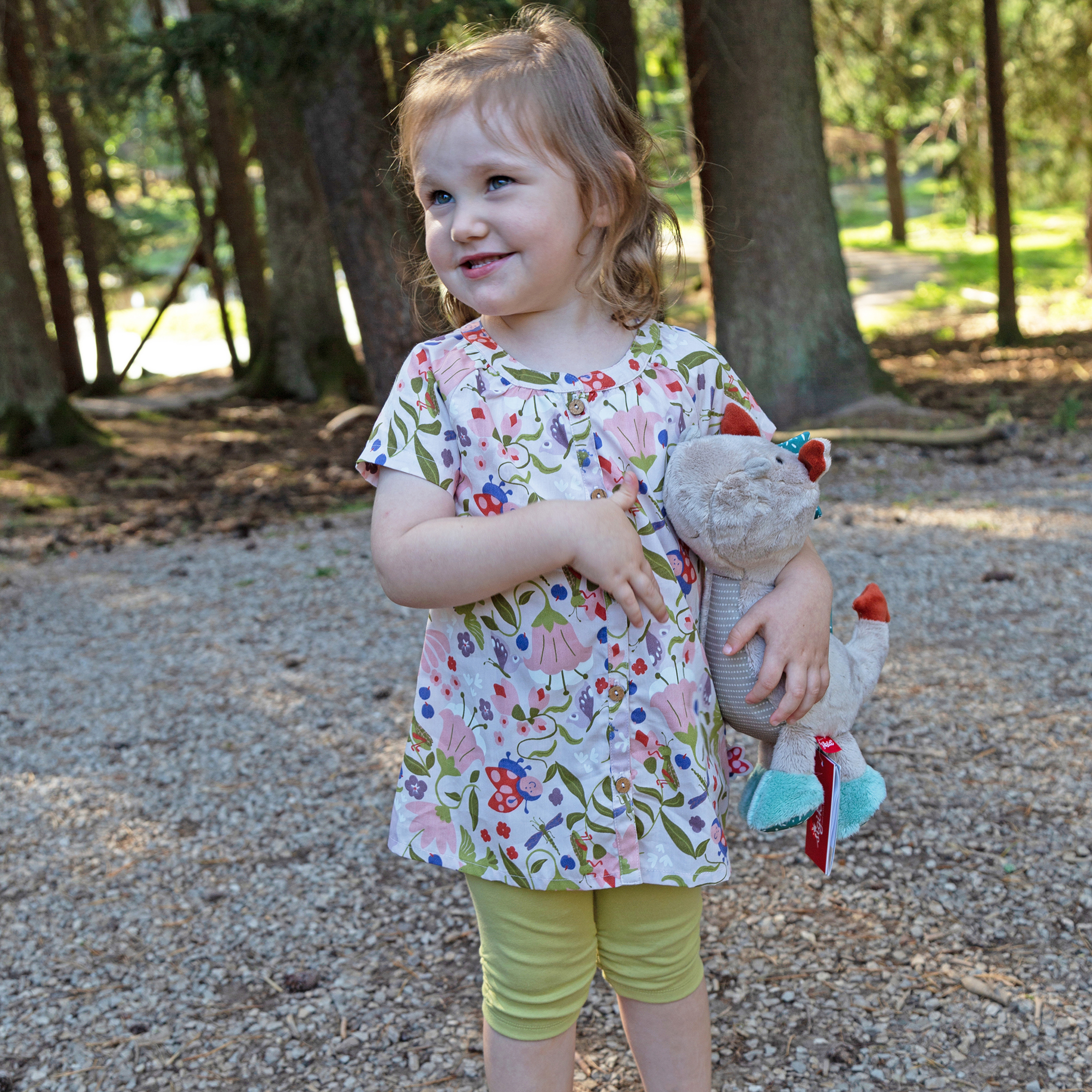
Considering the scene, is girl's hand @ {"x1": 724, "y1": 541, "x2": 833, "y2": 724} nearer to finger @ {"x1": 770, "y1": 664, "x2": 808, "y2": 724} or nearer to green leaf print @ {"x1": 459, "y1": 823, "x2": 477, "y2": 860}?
finger @ {"x1": 770, "y1": 664, "x2": 808, "y2": 724}

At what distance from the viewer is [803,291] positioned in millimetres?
7262

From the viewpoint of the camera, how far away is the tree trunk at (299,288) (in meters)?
11.0

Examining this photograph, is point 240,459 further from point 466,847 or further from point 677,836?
point 677,836

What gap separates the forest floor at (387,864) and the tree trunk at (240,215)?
7.77 m

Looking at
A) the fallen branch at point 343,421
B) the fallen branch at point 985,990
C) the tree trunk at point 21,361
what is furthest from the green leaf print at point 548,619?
the tree trunk at point 21,361

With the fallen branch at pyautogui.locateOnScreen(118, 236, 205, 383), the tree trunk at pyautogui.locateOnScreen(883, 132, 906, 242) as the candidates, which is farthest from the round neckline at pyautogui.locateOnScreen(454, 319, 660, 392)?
the tree trunk at pyautogui.locateOnScreen(883, 132, 906, 242)

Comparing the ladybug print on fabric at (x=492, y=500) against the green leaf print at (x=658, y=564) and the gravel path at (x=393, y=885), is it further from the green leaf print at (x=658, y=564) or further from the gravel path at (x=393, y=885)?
the gravel path at (x=393, y=885)

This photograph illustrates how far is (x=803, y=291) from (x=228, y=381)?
937 centimetres

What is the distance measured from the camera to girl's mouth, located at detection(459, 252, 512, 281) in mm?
1426

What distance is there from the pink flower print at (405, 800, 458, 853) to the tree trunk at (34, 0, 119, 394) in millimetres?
12459

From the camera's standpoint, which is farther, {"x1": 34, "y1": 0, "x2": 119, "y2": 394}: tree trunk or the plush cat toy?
{"x1": 34, "y1": 0, "x2": 119, "y2": 394}: tree trunk

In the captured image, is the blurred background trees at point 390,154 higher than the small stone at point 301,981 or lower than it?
higher

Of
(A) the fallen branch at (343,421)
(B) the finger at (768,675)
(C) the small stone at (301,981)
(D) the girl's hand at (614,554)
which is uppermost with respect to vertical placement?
(D) the girl's hand at (614,554)

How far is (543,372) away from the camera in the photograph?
1.49 meters
